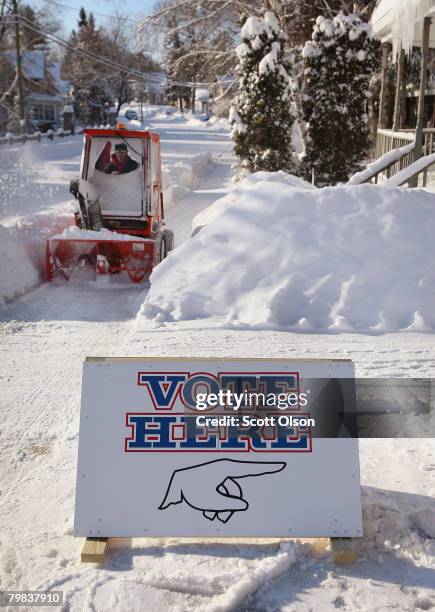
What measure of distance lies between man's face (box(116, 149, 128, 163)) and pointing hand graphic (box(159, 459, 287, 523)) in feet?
29.3

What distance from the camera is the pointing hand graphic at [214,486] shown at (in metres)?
3.48

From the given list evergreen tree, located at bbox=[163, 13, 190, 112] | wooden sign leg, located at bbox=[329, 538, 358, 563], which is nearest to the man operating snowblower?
wooden sign leg, located at bbox=[329, 538, 358, 563]

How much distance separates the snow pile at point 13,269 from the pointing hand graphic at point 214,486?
6.39 meters

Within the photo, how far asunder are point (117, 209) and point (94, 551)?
8987 millimetres

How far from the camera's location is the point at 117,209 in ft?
38.9

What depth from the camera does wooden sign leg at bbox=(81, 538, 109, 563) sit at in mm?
3416

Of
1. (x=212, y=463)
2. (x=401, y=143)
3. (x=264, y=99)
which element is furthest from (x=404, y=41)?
(x=212, y=463)

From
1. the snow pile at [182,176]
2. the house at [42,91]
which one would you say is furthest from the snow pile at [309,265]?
the house at [42,91]

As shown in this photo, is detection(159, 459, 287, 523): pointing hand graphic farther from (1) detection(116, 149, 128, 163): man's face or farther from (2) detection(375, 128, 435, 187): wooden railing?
(2) detection(375, 128, 435, 187): wooden railing

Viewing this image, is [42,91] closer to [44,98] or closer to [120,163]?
[44,98]

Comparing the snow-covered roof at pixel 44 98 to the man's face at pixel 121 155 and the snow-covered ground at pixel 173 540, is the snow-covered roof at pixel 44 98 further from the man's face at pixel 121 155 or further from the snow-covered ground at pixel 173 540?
the snow-covered ground at pixel 173 540

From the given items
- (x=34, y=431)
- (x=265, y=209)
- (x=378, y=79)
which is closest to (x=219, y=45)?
(x=378, y=79)

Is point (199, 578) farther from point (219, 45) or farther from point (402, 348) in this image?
point (219, 45)

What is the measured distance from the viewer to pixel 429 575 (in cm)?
335
